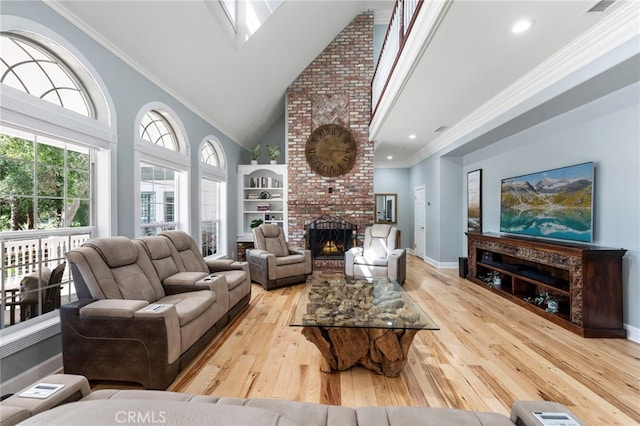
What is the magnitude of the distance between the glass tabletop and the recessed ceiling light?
8.09 ft

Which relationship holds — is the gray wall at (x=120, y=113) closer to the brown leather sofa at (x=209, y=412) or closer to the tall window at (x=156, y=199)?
the tall window at (x=156, y=199)

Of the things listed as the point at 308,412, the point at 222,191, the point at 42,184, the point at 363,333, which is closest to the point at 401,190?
the point at 222,191

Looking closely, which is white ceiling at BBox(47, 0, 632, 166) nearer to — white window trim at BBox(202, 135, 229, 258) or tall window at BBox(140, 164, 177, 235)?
white window trim at BBox(202, 135, 229, 258)

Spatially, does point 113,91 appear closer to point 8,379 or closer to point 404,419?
point 8,379

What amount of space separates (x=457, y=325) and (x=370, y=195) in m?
3.47

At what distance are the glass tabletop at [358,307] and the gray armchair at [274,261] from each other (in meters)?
1.20

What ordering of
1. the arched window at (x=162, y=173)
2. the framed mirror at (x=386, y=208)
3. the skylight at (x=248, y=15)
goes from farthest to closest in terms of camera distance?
the framed mirror at (x=386, y=208) < the skylight at (x=248, y=15) < the arched window at (x=162, y=173)

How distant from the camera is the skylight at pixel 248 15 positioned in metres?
3.71

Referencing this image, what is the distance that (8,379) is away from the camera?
1.86 meters

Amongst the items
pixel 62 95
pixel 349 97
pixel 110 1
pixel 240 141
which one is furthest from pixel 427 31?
pixel 240 141

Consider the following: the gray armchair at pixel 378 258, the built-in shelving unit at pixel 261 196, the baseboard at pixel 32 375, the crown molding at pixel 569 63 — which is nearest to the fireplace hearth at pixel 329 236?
the built-in shelving unit at pixel 261 196

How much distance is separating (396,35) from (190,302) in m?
4.11

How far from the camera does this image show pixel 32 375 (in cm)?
200

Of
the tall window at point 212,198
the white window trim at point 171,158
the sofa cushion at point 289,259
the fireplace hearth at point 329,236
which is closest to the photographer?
the white window trim at point 171,158
